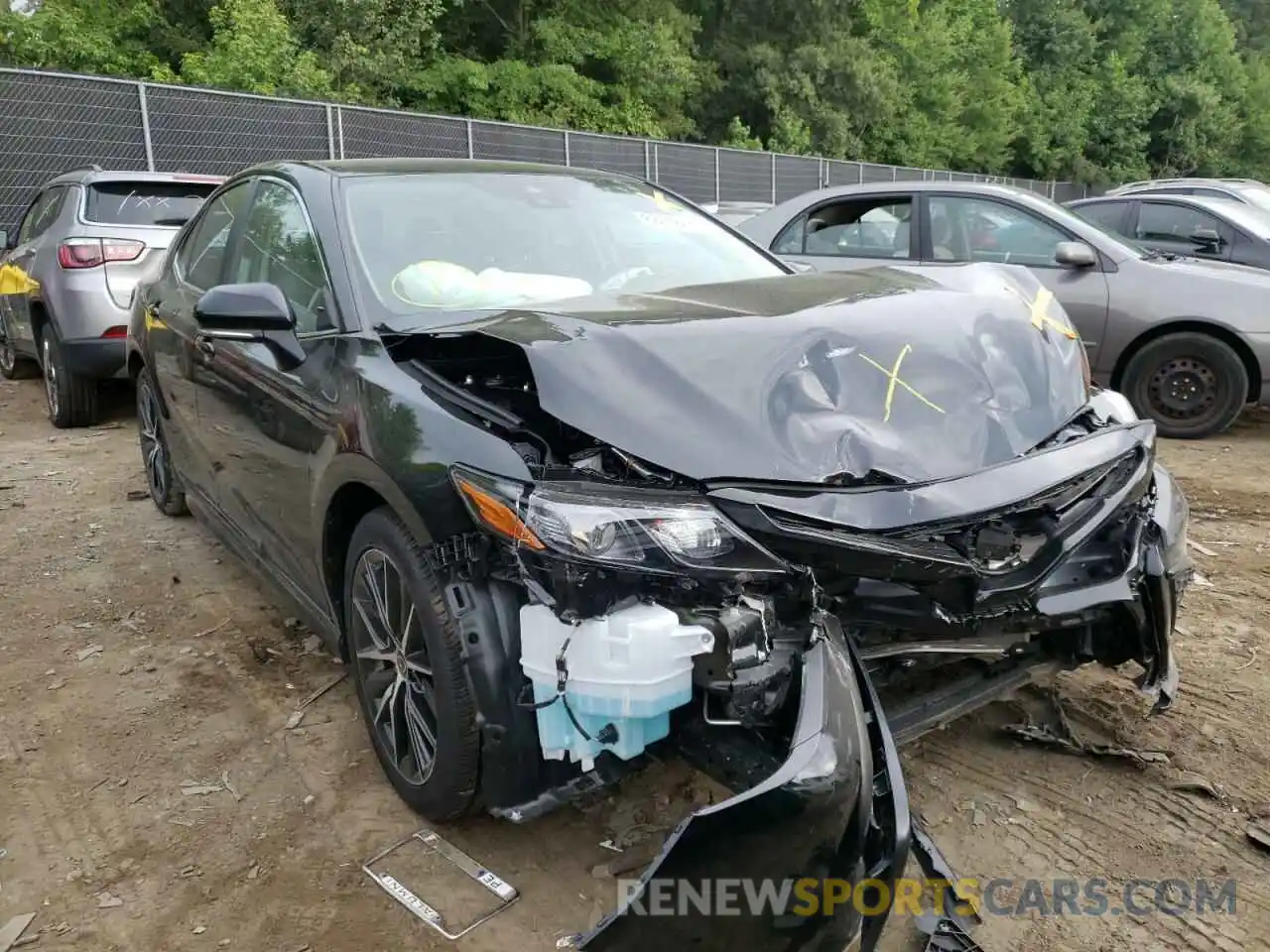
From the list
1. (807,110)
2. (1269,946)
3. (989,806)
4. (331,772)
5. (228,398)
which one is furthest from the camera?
(807,110)

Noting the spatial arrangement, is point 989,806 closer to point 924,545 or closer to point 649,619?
point 924,545

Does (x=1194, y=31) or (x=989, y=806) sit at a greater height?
(x=1194, y=31)

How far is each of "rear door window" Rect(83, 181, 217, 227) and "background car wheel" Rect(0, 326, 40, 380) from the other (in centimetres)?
264

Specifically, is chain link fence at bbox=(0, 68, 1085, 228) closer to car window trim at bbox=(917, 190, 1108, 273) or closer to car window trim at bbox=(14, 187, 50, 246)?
car window trim at bbox=(14, 187, 50, 246)

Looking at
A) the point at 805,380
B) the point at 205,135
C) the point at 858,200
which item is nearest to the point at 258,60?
the point at 205,135

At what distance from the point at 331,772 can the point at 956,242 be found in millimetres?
5548

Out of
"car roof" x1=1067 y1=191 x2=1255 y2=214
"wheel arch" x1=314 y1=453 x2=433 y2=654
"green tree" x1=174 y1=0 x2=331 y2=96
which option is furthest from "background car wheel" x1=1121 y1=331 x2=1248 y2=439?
"green tree" x1=174 y1=0 x2=331 y2=96

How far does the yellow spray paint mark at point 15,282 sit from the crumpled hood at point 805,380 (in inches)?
234

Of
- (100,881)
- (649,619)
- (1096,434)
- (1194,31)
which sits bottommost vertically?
(100,881)

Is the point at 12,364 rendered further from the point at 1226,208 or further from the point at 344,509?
the point at 1226,208

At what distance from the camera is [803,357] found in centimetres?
224

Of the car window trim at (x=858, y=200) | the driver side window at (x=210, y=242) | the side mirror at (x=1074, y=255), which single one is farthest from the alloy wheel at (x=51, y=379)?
the side mirror at (x=1074, y=255)

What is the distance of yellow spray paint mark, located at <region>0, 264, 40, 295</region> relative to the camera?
693 centimetres

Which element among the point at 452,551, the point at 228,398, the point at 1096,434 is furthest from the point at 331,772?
the point at 1096,434
